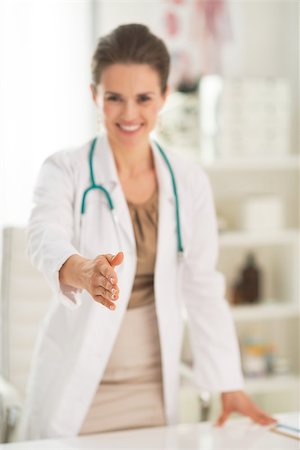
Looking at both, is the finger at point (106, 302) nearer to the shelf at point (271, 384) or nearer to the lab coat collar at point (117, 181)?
the lab coat collar at point (117, 181)

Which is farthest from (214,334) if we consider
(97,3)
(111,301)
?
(97,3)

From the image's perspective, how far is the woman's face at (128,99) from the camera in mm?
1402

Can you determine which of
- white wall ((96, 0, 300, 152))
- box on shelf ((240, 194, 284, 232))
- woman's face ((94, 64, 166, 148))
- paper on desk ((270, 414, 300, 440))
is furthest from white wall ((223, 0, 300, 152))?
paper on desk ((270, 414, 300, 440))

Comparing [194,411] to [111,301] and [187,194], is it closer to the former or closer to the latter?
[187,194]

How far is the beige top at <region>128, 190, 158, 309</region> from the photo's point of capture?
4.95 feet

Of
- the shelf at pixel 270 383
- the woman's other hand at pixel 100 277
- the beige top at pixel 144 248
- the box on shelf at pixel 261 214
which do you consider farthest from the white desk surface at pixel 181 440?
the box on shelf at pixel 261 214

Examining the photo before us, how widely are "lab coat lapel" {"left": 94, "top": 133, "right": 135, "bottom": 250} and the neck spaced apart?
24 millimetres

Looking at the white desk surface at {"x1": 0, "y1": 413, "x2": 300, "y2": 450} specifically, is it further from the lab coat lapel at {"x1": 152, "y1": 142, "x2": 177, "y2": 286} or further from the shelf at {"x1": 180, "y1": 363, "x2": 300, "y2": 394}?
the shelf at {"x1": 180, "y1": 363, "x2": 300, "y2": 394}

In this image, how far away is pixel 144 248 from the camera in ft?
4.95

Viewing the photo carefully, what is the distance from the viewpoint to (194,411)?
9.93 feet

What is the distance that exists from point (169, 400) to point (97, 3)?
184 cm

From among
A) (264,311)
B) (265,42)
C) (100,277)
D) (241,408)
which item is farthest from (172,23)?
(100,277)

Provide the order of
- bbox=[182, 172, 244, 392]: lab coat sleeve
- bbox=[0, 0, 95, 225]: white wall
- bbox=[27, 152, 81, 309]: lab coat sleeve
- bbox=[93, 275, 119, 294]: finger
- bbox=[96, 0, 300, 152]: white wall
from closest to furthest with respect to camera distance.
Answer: bbox=[93, 275, 119, 294]: finger
bbox=[27, 152, 81, 309]: lab coat sleeve
bbox=[182, 172, 244, 392]: lab coat sleeve
bbox=[0, 0, 95, 225]: white wall
bbox=[96, 0, 300, 152]: white wall

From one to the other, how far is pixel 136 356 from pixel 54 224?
0.37 meters
